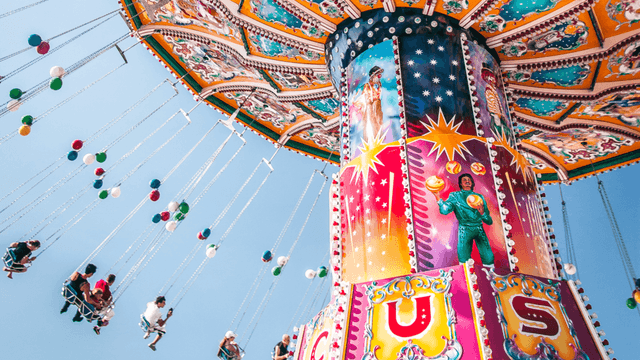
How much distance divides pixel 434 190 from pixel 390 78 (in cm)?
184

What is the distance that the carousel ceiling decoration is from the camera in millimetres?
7168

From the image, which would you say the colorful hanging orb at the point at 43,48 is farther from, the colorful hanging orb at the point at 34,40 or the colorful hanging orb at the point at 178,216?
the colorful hanging orb at the point at 178,216

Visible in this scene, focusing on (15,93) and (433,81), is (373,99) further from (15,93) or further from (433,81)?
(15,93)

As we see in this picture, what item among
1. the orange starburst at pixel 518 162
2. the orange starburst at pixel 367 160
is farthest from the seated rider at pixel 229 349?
the orange starburst at pixel 518 162

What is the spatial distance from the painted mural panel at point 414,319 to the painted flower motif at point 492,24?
3.99 meters

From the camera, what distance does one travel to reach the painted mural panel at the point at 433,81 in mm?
6367

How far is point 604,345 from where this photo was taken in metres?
4.83

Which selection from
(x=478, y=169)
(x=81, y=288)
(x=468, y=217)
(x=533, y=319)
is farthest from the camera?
(x=81, y=288)

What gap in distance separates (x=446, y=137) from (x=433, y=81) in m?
0.94

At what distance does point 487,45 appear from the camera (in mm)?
7453

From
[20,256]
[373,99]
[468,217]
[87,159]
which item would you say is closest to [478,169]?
[468,217]

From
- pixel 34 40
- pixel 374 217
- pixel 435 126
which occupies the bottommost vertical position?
pixel 374 217

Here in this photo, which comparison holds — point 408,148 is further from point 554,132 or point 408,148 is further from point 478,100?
point 554,132

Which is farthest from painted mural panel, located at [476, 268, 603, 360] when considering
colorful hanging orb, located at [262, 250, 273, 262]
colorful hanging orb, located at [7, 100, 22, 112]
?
colorful hanging orb, located at [7, 100, 22, 112]
